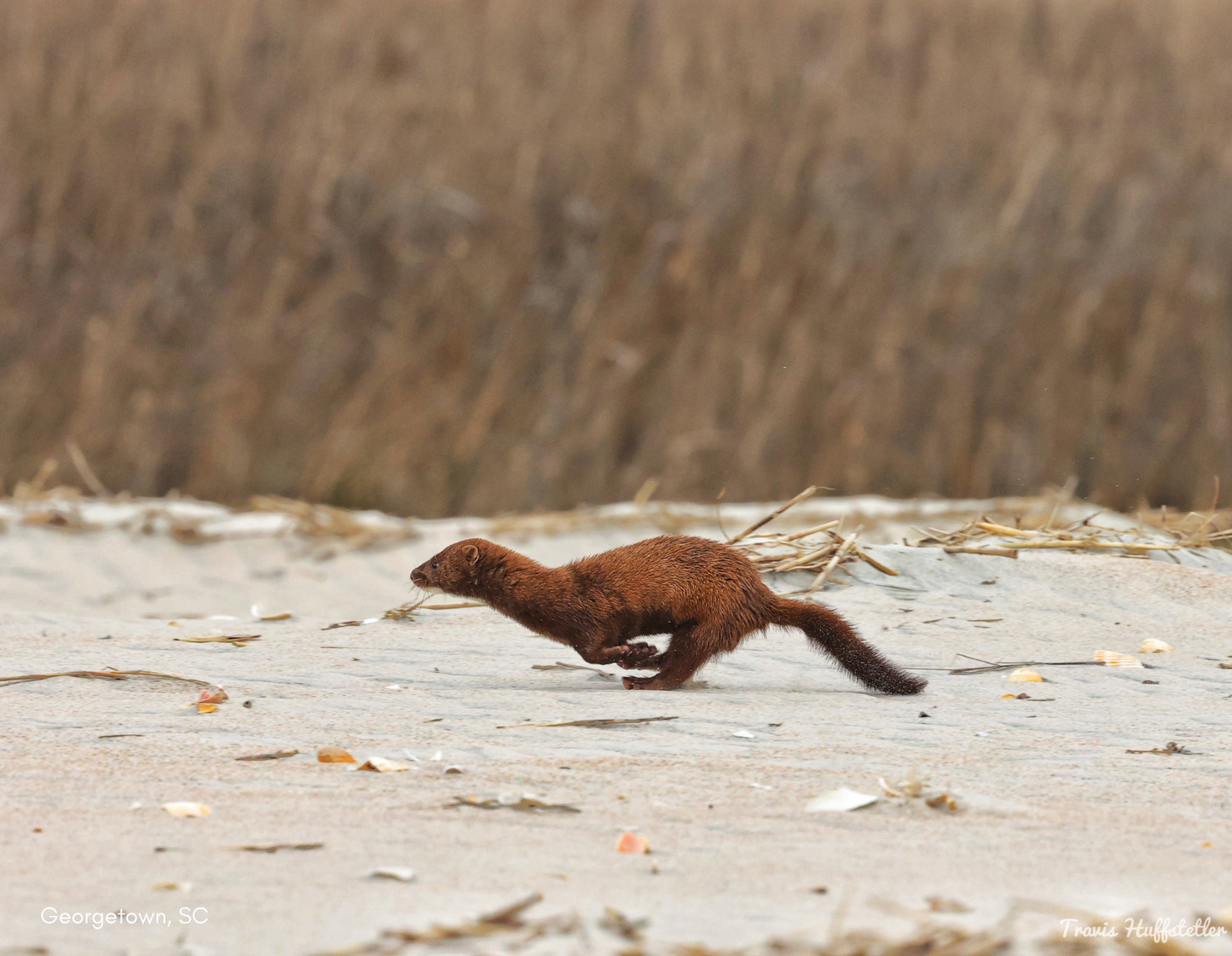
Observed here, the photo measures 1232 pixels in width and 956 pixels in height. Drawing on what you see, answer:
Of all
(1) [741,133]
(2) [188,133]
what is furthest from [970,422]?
(2) [188,133]

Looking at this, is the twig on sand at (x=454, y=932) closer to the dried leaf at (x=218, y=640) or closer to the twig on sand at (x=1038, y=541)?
the dried leaf at (x=218, y=640)

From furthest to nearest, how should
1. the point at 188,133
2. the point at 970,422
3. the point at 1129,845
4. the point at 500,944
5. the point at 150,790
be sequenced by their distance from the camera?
the point at 188,133 → the point at 970,422 → the point at 150,790 → the point at 1129,845 → the point at 500,944

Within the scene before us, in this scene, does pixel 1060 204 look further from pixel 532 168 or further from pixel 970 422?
pixel 532 168

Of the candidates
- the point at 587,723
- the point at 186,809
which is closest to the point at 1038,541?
the point at 587,723

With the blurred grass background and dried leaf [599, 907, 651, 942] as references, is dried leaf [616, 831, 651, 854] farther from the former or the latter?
the blurred grass background

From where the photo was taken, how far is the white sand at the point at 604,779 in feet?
5.24

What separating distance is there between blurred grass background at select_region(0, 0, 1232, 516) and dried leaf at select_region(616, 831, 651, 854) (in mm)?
4421

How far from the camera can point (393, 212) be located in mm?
6754

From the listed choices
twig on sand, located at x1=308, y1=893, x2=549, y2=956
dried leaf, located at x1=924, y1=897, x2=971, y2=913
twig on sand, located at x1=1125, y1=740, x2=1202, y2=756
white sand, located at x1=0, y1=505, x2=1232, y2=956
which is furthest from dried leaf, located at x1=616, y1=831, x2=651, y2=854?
twig on sand, located at x1=1125, y1=740, x2=1202, y2=756

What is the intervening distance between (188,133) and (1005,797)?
593cm

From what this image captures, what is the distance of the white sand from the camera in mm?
1596

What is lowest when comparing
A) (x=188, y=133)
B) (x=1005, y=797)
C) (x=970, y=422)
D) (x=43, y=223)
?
(x=1005, y=797)

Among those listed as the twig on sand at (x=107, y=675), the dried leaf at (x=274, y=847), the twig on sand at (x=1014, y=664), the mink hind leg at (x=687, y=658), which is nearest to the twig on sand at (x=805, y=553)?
the twig on sand at (x=1014, y=664)

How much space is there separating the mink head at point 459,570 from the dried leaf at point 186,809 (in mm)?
1340
